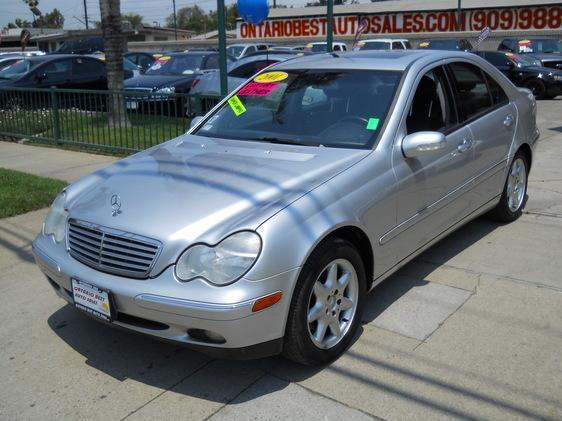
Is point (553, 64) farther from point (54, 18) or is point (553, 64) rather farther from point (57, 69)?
point (54, 18)

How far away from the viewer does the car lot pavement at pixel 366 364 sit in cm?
321

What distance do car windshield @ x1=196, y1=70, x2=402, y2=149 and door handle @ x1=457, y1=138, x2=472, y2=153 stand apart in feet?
2.40

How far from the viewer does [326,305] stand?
352 centimetres

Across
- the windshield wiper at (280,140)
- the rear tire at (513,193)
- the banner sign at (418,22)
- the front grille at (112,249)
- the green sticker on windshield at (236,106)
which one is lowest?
the rear tire at (513,193)

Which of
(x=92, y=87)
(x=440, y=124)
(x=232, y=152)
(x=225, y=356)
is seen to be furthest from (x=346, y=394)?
(x=92, y=87)

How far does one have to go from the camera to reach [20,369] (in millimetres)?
3680

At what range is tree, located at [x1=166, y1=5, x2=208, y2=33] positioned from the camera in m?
122

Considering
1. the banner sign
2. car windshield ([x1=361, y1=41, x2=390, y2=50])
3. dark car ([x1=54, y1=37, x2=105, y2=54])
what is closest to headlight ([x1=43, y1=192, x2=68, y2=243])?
car windshield ([x1=361, y1=41, x2=390, y2=50])

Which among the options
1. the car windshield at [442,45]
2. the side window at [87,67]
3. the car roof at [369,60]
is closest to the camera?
the car roof at [369,60]

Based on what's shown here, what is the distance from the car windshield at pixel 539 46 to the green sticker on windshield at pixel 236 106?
18053 millimetres

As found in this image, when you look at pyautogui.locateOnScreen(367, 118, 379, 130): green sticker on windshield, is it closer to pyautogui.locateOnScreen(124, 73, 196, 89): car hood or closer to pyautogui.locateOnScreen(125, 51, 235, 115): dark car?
pyautogui.locateOnScreen(125, 51, 235, 115): dark car

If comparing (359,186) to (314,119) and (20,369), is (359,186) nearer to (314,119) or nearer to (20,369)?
(314,119)

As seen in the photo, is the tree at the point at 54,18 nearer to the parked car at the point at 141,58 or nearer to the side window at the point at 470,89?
the parked car at the point at 141,58

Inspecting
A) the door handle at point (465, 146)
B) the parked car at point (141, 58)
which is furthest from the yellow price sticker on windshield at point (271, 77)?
the parked car at point (141, 58)
